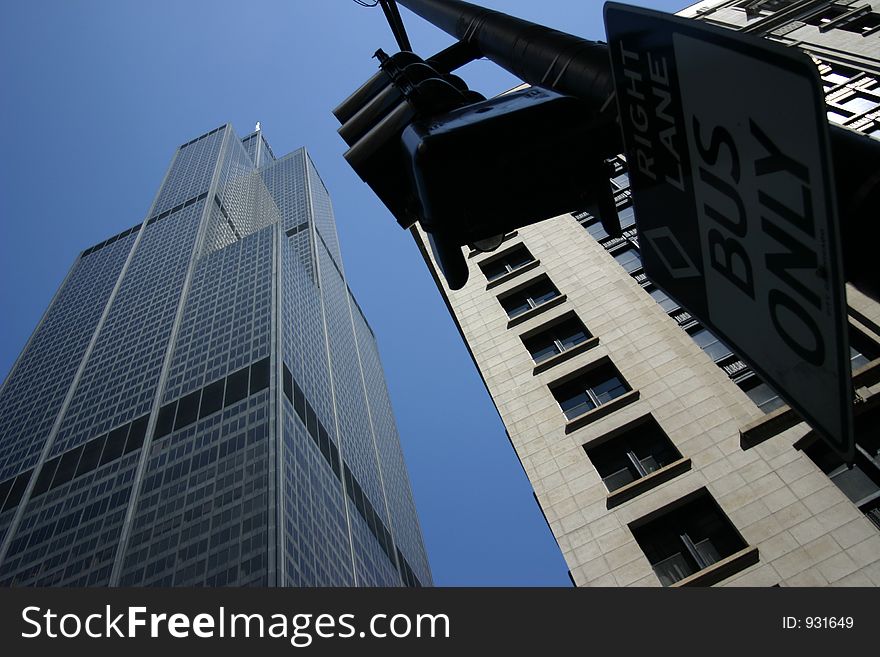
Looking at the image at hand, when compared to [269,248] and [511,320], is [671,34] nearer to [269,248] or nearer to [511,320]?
[511,320]

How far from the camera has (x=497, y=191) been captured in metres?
3.51

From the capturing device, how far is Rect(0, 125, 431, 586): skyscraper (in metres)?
81.5

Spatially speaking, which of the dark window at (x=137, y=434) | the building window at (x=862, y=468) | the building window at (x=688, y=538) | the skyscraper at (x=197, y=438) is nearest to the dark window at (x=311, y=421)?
the skyscraper at (x=197, y=438)

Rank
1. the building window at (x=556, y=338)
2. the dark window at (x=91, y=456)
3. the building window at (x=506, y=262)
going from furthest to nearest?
the dark window at (x=91, y=456)
the building window at (x=506, y=262)
the building window at (x=556, y=338)

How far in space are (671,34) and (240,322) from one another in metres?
121

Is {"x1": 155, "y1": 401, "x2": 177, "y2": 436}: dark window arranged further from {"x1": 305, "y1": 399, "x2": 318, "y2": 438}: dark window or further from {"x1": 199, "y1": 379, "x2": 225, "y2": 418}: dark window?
{"x1": 305, "y1": 399, "x2": 318, "y2": 438}: dark window

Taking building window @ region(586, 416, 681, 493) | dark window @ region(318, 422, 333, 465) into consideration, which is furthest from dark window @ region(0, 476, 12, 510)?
building window @ region(586, 416, 681, 493)

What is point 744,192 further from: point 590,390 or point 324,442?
point 324,442

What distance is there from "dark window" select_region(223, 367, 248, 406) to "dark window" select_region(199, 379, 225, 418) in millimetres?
1183

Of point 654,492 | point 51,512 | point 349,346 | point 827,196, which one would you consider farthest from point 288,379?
point 827,196

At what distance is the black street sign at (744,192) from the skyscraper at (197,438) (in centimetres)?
7392

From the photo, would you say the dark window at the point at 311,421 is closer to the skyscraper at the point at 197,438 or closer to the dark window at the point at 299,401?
the skyscraper at the point at 197,438

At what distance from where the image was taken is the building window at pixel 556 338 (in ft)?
84.9

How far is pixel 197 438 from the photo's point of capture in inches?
3743
